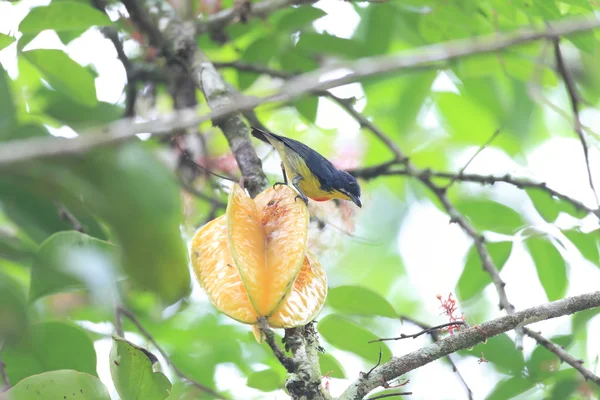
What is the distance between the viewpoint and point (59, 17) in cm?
192

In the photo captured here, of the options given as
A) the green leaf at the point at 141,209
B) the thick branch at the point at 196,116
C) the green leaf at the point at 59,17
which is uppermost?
the thick branch at the point at 196,116

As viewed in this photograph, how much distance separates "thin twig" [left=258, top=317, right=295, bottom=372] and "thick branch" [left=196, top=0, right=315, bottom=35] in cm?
170

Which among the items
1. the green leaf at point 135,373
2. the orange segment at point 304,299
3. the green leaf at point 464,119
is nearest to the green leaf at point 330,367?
the orange segment at point 304,299

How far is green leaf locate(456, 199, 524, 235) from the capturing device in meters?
2.50

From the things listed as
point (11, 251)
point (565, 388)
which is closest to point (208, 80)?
point (565, 388)

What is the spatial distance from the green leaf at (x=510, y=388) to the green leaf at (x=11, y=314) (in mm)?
1709

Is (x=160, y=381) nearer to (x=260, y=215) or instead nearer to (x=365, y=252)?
(x=260, y=215)

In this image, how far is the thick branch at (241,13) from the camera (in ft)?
9.00

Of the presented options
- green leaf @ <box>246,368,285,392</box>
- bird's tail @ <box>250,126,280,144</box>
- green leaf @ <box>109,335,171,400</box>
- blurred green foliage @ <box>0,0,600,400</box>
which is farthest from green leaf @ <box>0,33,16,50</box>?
green leaf @ <box>246,368,285,392</box>

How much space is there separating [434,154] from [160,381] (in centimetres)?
260

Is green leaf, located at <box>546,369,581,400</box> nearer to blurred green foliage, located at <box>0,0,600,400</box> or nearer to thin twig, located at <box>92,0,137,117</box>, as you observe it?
blurred green foliage, located at <box>0,0,600,400</box>

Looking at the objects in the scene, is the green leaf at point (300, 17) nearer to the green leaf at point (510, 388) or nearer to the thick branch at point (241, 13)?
the thick branch at point (241, 13)

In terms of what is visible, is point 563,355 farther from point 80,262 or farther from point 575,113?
point 80,262

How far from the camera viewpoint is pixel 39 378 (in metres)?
1.42
